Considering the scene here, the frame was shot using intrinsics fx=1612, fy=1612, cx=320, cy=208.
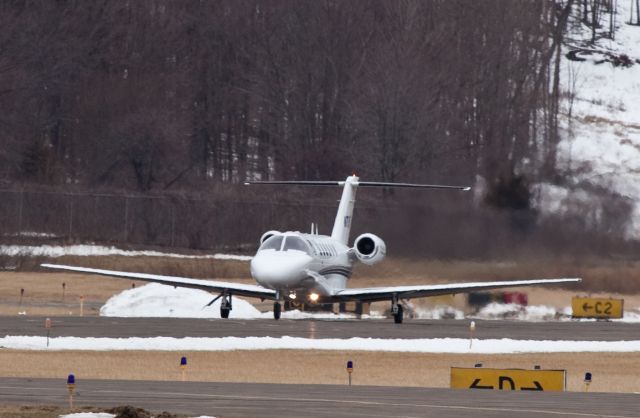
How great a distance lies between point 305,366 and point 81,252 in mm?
41240

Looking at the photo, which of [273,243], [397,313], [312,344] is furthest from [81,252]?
[312,344]

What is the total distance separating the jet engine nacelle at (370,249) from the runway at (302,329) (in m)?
1.99

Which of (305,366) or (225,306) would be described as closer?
(305,366)

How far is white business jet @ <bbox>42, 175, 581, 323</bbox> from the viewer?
47719 mm

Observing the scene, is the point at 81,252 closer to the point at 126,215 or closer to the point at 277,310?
the point at 126,215

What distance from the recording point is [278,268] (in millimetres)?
47312

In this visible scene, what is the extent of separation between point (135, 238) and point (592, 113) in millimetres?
83515

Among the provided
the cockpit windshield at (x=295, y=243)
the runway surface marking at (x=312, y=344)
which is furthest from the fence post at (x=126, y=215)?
the runway surface marking at (x=312, y=344)

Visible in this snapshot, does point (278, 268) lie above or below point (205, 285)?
above

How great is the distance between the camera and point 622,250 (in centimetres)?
5597

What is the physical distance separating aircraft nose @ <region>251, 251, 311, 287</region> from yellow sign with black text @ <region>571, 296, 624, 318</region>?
12.3 m

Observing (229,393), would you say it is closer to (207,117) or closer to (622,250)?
(622,250)

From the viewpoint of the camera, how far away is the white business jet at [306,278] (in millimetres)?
47719

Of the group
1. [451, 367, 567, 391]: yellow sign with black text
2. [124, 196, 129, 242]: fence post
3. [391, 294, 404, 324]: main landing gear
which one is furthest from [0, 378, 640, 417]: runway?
[124, 196, 129, 242]: fence post
